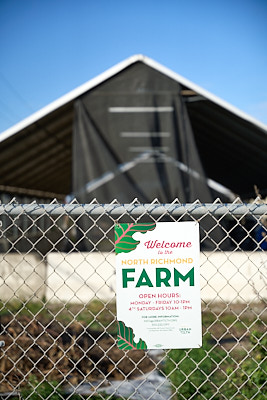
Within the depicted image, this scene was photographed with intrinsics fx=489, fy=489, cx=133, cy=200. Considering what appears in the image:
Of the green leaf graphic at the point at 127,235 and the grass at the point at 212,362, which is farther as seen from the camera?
the grass at the point at 212,362

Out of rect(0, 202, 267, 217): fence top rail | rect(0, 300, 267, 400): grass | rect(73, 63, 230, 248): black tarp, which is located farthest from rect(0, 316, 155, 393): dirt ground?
rect(73, 63, 230, 248): black tarp

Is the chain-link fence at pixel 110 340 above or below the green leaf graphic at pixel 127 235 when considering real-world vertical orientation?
below

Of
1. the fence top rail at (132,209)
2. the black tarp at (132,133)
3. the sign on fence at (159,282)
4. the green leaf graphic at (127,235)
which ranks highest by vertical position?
the black tarp at (132,133)

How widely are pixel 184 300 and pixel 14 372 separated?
2087 millimetres

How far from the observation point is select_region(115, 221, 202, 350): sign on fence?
2.65 m

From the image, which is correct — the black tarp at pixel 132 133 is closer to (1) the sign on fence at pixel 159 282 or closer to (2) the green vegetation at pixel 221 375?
(2) the green vegetation at pixel 221 375

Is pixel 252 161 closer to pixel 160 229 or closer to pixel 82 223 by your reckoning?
pixel 82 223

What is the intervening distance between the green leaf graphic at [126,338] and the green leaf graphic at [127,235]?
0.41 m

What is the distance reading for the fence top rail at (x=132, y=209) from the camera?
2715 millimetres

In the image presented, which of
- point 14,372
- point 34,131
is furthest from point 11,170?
point 14,372

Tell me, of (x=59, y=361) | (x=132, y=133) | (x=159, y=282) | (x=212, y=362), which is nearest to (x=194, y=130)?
(x=132, y=133)

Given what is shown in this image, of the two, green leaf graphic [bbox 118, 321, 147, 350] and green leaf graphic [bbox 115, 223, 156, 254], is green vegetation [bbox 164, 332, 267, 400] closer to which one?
green leaf graphic [bbox 118, 321, 147, 350]

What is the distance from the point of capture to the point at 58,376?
410 centimetres

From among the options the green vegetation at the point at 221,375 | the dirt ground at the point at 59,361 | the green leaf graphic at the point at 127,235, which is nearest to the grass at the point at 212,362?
the green vegetation at the point at 221,375
